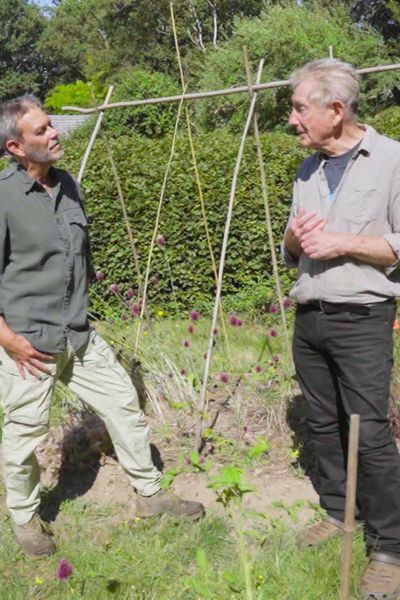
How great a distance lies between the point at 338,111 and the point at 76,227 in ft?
3.50

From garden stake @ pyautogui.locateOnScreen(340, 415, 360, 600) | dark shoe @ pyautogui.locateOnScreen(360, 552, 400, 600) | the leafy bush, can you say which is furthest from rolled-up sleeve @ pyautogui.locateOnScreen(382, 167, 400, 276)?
the leafy bush

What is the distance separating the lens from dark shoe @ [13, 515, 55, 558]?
286 centimetres

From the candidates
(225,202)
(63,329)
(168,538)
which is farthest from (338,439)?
(225,202)

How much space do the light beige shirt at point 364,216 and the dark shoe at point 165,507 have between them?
109cm

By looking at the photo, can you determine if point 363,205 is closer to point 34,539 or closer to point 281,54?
point 34,539

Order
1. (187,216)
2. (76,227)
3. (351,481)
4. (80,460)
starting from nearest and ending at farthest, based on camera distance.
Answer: (351,481), (76,227), (80,460), (187,216)

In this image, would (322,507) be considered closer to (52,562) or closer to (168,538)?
(168,538)

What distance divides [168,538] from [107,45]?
35270mm

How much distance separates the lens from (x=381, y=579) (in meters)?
2.48

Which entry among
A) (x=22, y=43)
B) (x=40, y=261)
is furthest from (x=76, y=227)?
(x=22, y=43)

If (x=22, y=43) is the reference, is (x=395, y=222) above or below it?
below

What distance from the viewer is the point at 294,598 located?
247 centimetres

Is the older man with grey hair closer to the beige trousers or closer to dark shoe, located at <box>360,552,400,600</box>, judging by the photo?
dark shoe, located at <box>360,552,400,600</box>

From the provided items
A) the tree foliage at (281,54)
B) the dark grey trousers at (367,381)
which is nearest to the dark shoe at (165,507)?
the dark grey trousers at (367,381)
